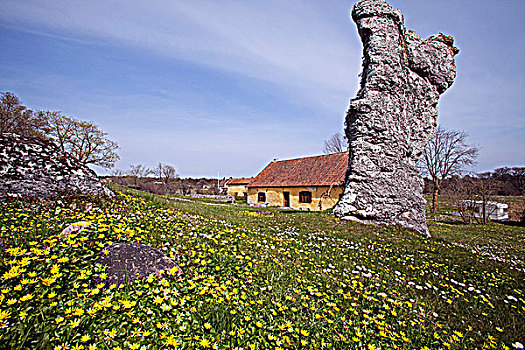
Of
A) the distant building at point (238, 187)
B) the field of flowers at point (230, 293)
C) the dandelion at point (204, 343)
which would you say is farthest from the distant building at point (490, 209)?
the distant building at point (238, 187)

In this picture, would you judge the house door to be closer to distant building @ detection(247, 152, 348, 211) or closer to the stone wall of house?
distant building @ detection(247, 152, 348, 211)

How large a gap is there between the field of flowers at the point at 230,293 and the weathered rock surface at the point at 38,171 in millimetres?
688

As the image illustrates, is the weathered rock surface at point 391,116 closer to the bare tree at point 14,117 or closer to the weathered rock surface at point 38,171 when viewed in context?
the weathered rock surface at point 38,171

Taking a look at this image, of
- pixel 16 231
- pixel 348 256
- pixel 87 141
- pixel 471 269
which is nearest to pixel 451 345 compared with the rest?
pixel 348 256

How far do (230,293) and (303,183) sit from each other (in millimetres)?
27822

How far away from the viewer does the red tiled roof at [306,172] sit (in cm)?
2948

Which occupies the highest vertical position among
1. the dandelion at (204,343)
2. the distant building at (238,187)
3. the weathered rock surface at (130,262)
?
the distant building at (238,187)

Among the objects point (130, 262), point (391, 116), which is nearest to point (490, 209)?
point (391, 116)

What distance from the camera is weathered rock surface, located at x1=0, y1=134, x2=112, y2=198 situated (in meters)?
6.56

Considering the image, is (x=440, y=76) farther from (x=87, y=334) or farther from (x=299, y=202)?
(x=299, y=202)

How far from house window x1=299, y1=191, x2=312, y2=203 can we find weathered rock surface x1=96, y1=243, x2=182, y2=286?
26896 millimetres

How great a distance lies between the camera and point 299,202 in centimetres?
3106

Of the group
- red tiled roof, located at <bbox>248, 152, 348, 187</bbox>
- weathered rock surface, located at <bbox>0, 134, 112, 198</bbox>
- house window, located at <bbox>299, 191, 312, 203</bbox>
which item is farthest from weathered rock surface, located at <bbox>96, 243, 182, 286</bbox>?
house window, located at <bbox>299, 191, 312, 203</bbox>

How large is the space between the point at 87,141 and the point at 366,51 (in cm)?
3634
